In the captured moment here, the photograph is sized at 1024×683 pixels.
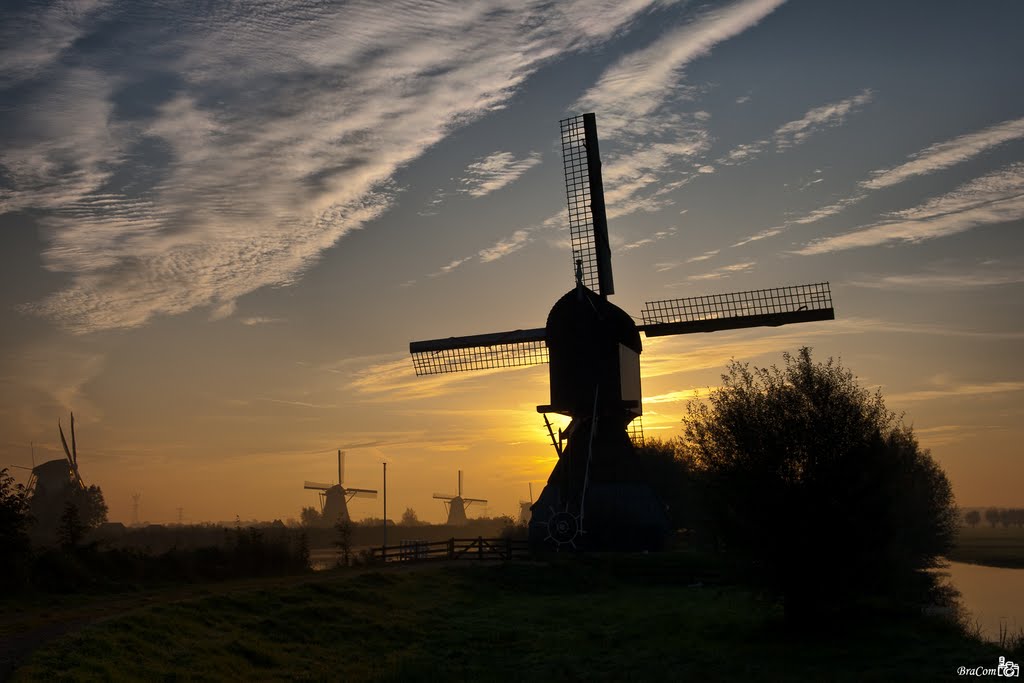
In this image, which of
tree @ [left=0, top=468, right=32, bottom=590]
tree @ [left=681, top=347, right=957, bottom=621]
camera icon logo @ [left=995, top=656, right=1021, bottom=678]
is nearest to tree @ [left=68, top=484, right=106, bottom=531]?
tree @ [left=0, top=468, right=32, bottom=590]

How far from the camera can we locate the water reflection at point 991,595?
122ft

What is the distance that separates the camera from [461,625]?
103 ft

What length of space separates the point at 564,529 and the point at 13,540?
25895 millimetres

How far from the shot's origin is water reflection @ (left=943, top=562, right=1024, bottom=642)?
37250 mm

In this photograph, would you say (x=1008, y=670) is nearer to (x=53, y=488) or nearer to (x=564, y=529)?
(x=564, y=529)

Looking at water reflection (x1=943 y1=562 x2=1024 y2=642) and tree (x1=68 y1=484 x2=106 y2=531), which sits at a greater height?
tree (x1=68 y1=484 x2=106 y2=531)

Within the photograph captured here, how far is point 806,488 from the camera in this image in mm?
25688

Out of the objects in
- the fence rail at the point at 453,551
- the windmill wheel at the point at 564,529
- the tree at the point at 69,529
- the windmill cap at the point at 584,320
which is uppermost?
the windmill cap at the point at 584,320

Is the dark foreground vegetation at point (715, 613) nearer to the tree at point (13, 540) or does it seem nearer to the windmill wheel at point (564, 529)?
A: the tree at point (13, 540)

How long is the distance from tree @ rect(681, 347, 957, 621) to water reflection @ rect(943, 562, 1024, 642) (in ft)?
17.9

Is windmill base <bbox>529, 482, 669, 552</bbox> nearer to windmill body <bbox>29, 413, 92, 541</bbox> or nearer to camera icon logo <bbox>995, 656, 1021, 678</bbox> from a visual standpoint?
camera icon logo <bbox>995, 656, 1021, 678</bbox>

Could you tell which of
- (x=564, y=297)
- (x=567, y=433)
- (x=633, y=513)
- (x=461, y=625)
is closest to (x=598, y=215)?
(x=564, y=297)

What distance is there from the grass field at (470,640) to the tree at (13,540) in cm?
646

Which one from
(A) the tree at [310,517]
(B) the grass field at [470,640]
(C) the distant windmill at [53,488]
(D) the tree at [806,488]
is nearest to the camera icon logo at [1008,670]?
(B) the grass field at [470,640]
